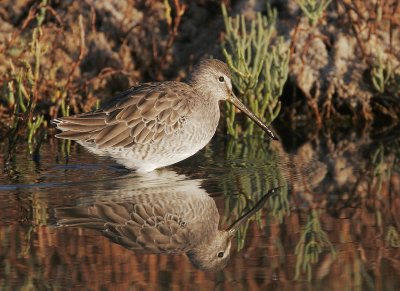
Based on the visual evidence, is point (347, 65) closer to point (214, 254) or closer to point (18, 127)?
point (18, 127)

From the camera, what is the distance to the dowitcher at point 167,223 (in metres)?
5.86

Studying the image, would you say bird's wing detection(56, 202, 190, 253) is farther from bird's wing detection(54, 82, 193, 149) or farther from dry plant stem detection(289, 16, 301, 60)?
dry plant stem detection(289, 16, 301, 60)

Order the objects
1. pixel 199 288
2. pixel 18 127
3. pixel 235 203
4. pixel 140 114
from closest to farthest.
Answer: pixel 199 288 < pixel 235 203 < pixel 140 114 < pixel 18 127

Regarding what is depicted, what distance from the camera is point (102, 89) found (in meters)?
11.1

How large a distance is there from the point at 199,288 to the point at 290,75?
19.9ft

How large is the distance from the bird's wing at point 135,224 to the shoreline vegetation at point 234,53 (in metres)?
3.25

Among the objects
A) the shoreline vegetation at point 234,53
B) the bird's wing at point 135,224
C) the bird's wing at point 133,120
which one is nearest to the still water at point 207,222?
the bird's wing at point 135,224

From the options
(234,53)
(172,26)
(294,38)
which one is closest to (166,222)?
(234,53)

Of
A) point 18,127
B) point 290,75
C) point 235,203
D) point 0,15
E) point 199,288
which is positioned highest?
point 0,15

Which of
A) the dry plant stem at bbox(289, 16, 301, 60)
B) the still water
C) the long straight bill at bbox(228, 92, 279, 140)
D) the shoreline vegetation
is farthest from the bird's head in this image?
the dry plant stem at bbox(289, 16, 301, 60)

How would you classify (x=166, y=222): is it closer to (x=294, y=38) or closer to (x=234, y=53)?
(x=234, y=53)

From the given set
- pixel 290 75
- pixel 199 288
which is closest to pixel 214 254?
pixel 199 288

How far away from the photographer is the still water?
5.28 meters

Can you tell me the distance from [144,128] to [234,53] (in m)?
2.39
